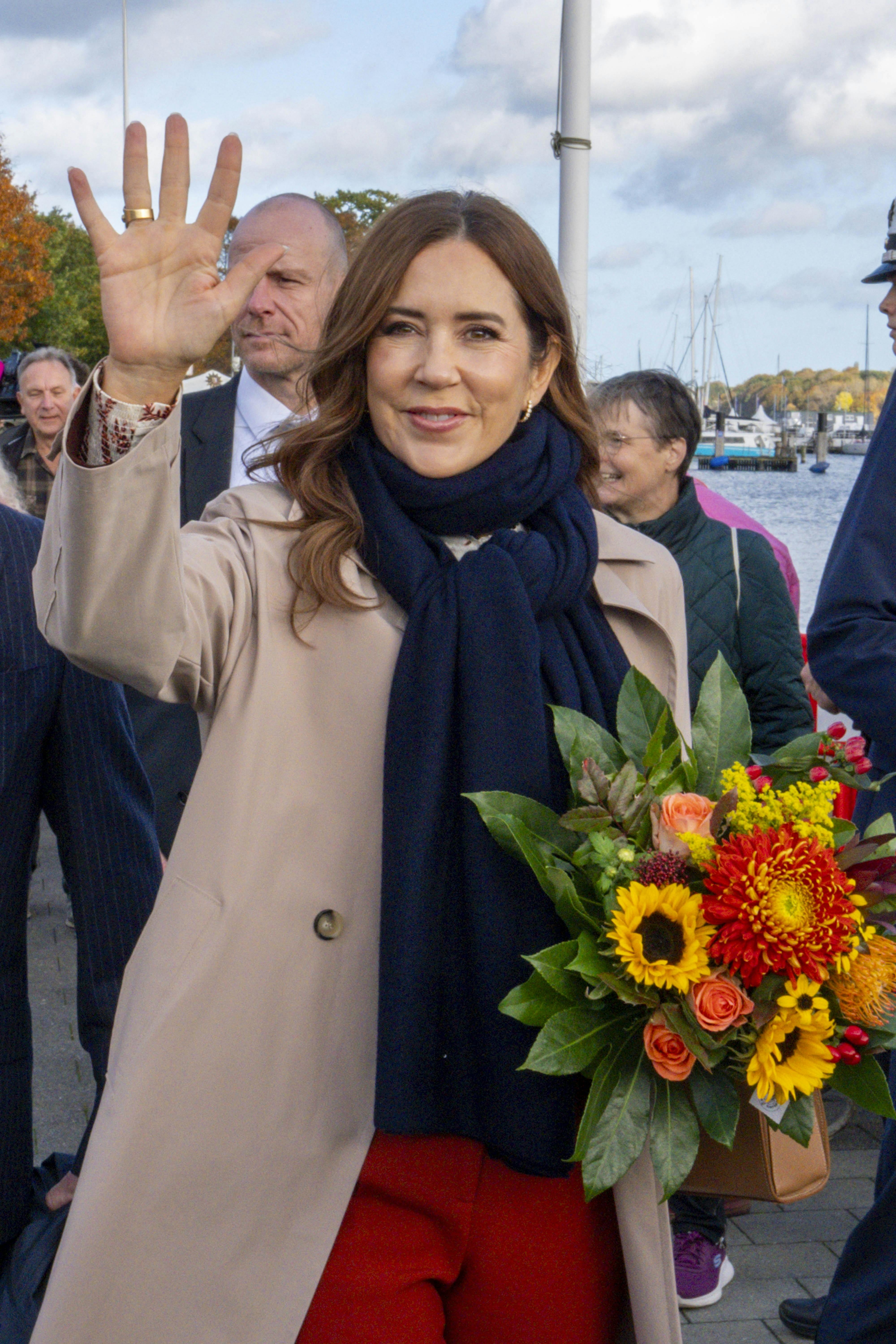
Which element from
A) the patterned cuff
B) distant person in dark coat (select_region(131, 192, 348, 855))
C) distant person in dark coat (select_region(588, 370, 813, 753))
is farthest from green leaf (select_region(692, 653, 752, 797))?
distant person in dark coat (select_region(588, 370, 813, 753))

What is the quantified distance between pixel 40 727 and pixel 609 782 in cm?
101

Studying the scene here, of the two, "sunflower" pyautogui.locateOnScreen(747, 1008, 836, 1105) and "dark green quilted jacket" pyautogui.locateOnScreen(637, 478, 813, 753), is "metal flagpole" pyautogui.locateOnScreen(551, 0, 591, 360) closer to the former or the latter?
"dark green quilted jacket" pyautogui.locateOnScreen(637, 478, 813, 753)

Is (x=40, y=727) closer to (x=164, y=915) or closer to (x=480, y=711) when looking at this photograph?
(x=164, y=915)

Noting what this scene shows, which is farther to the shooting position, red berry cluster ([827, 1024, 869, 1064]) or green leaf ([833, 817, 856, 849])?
green leaf ([833, 817, 856, 849])

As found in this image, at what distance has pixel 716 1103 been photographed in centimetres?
178

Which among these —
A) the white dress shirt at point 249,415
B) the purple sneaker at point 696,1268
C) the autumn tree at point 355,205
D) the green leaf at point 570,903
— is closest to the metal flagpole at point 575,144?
the white dress shirt at point 249,415

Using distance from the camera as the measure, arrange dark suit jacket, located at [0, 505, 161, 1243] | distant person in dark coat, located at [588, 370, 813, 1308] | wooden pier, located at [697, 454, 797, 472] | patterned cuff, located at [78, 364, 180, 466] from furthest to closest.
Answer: wooden pier, located at [697, 454, 797, 472], distant person in dark coat, located at [588, 370, 813, 1308], dark suit jacket, located at [0, 505, 161, 1243], patterned cuff, located at [78, 364, 180, 466]

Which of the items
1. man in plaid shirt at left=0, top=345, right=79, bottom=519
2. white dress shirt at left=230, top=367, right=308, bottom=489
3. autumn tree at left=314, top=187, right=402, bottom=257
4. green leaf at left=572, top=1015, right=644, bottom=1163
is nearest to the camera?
green leaf at left=572, top=1015, right=644, bottom=1163

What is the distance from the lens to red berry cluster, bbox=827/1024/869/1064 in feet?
5.91

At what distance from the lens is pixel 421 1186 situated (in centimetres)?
197

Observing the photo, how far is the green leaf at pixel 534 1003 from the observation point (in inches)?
69.8

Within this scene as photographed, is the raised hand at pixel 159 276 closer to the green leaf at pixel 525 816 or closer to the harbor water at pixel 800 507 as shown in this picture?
the green leaf at pixel 525 816

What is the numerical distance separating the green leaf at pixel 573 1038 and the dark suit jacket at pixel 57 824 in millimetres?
894

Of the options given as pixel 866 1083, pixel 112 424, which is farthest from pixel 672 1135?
pixel 112 424
